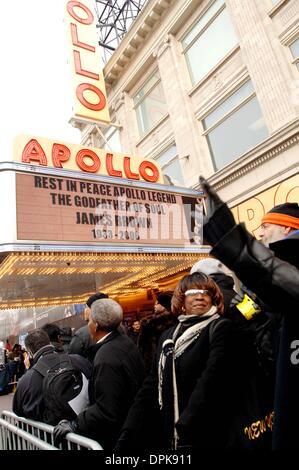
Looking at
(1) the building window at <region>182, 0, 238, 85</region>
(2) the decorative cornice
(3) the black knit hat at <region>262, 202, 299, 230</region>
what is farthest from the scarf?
(1) the building window at <region>182, 0, 238, 85</region>

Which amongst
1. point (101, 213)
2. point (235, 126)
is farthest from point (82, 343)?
point (235, 126)

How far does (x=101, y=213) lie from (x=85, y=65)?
307 inches

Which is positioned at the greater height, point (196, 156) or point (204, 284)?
point (196, 156)

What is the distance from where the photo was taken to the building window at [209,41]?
11.0 meters

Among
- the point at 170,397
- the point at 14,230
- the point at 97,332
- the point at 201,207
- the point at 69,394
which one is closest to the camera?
the point at 170,397

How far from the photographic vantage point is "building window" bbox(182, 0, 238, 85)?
36.2 feet

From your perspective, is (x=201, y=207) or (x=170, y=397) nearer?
(x=170, y=397)

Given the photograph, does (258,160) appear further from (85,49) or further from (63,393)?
(63,393)

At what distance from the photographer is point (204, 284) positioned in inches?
90.6

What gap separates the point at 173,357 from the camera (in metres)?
2.11

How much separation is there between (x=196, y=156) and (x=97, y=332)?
9596mm
